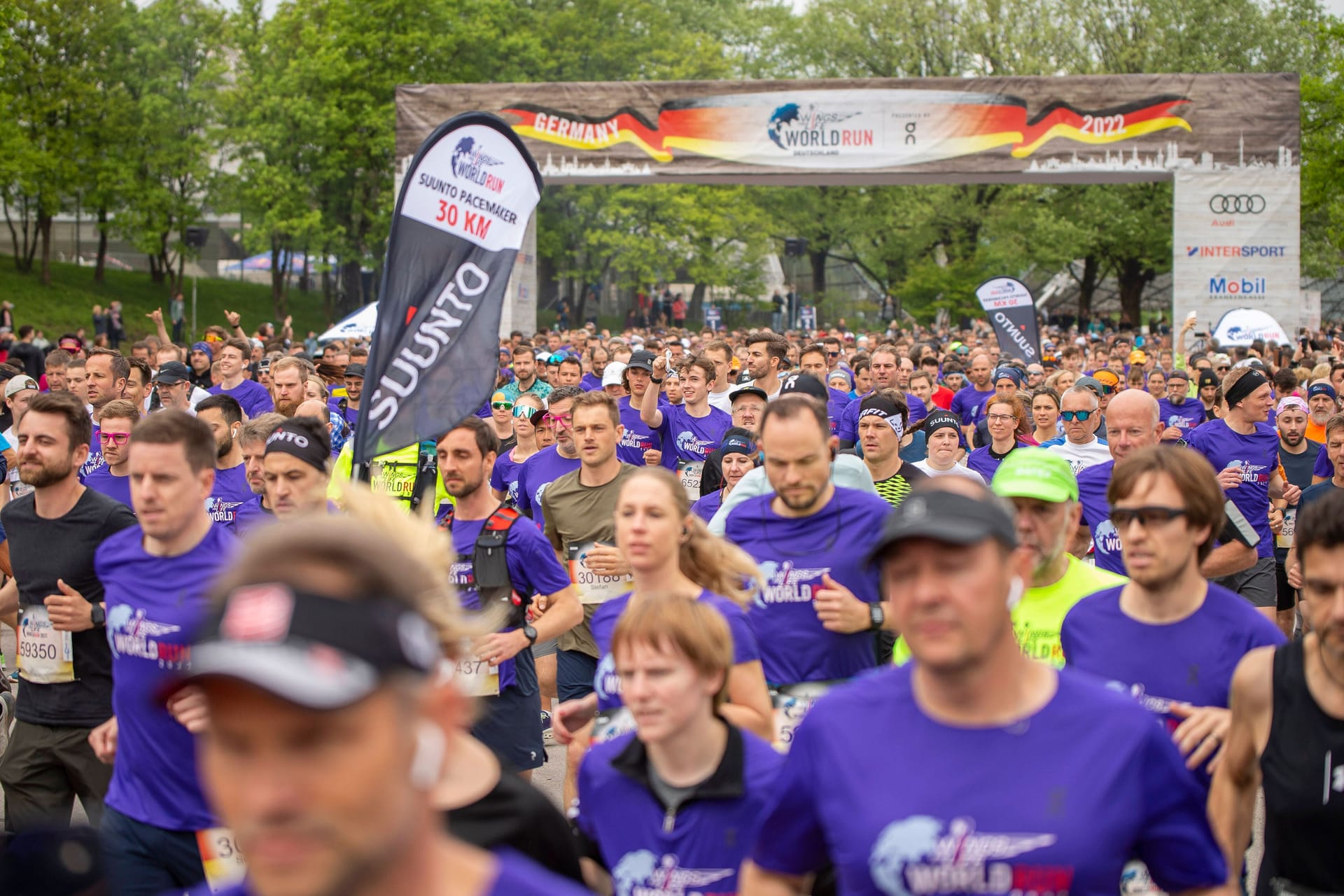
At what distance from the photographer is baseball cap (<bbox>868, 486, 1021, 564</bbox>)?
2.57 metres

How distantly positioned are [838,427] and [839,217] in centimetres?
4442

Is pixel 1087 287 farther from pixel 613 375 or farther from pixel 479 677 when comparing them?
pixel 479 677

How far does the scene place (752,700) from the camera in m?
4.45

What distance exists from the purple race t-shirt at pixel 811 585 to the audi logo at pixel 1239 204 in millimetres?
27621

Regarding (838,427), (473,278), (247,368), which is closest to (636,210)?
(247,368)

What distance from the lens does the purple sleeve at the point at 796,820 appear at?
9.37 feet

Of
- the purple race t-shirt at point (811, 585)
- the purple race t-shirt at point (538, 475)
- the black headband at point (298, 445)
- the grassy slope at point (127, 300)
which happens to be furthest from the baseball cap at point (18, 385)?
the grassy slope at point (127, 300)

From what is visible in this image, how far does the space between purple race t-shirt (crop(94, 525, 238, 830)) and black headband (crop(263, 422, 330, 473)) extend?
2.98 ft

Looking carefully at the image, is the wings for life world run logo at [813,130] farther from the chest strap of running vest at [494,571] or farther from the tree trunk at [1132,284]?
the chest strap of running vest at [494,571]

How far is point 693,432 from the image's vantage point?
1189cm

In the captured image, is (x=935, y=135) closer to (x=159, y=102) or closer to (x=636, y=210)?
(x=636, y=210)

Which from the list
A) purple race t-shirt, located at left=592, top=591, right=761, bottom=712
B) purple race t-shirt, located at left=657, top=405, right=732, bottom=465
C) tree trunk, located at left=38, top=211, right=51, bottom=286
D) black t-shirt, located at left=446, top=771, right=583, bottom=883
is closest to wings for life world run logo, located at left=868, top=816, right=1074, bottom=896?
black t-shirt, located at left=446, top=771, right=583, bottom=883

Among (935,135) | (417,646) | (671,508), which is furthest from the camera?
(935,135)

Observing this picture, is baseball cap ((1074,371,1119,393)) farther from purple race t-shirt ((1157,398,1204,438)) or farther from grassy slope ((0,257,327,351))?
grassy slope ((0,257,327,351))
